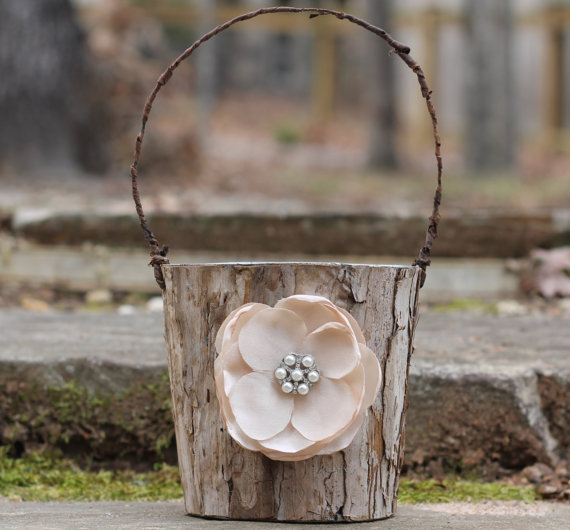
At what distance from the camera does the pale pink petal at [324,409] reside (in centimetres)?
132

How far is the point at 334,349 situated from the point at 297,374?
74mm

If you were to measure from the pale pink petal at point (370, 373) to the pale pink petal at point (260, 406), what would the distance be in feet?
0.42

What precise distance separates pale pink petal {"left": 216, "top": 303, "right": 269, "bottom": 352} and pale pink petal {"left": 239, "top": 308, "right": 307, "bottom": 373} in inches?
0.5

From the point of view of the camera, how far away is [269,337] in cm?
135

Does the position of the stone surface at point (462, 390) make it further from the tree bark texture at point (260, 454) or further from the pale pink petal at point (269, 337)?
the pale pink petal at point (269, 337)

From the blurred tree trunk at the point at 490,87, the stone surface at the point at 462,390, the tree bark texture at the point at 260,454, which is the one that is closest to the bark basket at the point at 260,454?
the tree bark texture at the point at 260,454

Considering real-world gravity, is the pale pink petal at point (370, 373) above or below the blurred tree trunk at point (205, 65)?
below

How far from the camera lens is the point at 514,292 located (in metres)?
3.10

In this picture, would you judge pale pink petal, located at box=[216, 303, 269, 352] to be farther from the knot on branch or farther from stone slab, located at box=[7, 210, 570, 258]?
stone slab, located at box=[7, 210, 570, 258]

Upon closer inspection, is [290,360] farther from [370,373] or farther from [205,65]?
[205,65]

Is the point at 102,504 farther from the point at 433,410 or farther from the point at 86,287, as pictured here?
the point at 86,287

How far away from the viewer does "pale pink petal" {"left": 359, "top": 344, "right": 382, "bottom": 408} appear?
4.45 feet

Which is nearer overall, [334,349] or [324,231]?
[334,349]

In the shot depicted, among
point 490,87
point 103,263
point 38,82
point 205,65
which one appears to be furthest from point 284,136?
point 103,263
